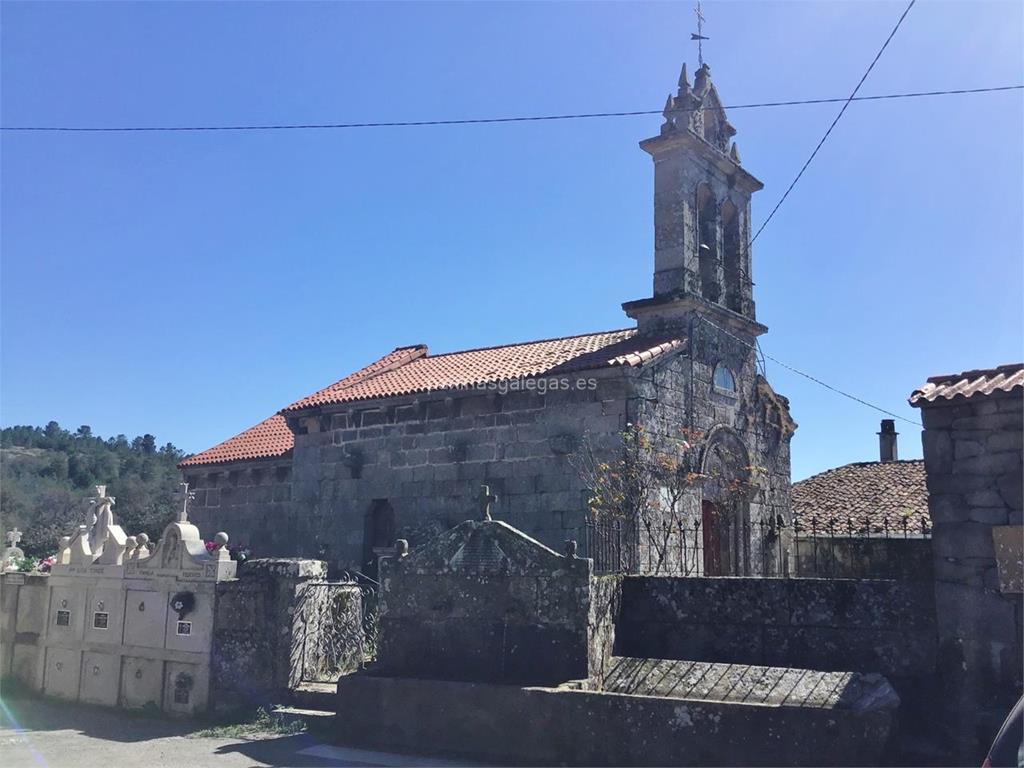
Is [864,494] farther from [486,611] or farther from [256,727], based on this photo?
[256,727]

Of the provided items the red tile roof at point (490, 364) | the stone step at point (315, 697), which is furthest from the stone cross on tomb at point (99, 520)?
the red tile roof at point (490, 364)

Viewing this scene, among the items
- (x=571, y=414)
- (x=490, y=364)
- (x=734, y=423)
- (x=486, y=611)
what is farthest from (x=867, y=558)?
(x=490, y=364)

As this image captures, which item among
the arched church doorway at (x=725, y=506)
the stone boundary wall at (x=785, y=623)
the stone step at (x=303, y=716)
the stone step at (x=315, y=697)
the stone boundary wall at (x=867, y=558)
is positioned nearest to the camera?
the stone boundary wall at (x=785, y=623)

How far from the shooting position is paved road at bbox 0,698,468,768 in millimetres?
6871

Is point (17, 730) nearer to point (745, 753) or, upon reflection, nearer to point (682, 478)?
point (745, 753)

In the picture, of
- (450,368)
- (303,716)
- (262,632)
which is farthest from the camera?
(450,368)

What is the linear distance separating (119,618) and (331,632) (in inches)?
103

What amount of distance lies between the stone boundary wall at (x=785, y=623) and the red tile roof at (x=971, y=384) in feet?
4.96

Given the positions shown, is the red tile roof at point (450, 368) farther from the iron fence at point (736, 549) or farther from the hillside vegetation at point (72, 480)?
the hillside vegetation at point (72, 480)

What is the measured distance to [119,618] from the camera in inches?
380

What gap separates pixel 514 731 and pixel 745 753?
1843 millimetres

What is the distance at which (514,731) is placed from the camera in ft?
21.7

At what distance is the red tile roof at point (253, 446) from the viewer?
1789cm

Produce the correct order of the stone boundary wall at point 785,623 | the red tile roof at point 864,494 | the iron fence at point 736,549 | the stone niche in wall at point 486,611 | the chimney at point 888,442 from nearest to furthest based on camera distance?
1. the stone boundary wall at point 785,623
2. the stone niche in wall at point 486,611
3. the iron fence at point 736,549
4. the red tile roof at point 864,494
5. the chimney at point 888,442
